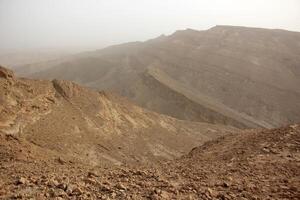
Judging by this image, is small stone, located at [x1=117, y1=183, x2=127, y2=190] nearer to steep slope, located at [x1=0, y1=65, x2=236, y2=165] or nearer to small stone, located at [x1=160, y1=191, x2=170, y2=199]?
small stone, located at [x1=160, y1=191, x2=170, y2=199]

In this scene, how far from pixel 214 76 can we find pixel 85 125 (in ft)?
104

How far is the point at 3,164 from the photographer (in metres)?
7.60

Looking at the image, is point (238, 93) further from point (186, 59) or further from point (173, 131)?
point (173, 131)

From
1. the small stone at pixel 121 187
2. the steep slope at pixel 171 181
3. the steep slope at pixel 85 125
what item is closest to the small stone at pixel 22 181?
the steep slope at pixel 171 181

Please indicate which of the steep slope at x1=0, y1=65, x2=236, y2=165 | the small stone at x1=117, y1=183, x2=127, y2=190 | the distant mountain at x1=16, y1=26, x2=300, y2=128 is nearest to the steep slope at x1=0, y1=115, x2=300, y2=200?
the small stone at x1=117, y1=183, x2=127, y2=190

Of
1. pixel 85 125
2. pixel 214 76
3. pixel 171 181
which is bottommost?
pixel 214 76

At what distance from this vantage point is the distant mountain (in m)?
37.1

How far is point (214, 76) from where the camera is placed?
155 feet

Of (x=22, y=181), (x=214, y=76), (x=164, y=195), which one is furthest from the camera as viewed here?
(x=214, y=76)

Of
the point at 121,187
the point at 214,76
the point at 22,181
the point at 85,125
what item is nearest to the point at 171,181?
the point at 121,187

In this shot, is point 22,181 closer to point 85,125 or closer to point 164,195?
point 164,195

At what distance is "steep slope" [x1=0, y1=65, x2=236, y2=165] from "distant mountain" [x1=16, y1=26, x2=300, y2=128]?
12.3m

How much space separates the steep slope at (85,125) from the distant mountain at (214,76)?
12273mm

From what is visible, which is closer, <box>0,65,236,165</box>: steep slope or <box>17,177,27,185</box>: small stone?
<box>17,177,27,185</box>: small stone
